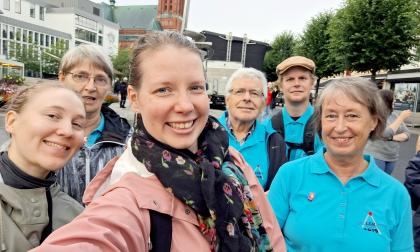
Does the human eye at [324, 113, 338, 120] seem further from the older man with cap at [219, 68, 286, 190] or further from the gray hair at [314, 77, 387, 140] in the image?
the older man with cap at [219, 68, 286, 190]

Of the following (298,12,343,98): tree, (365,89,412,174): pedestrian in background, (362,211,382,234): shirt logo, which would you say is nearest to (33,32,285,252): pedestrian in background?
(362,211,382,234): shirt logo

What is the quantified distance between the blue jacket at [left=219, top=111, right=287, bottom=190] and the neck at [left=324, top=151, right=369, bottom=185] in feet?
2.03

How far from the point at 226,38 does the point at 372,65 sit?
9.56m

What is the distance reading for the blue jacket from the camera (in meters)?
2.76

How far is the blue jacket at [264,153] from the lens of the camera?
2.76 meters

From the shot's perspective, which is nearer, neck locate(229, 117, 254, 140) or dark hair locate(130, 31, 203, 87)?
dark hair locate(130, 31, 203, 87)

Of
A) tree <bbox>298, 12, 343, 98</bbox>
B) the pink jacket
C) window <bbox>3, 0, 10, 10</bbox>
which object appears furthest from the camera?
window <bbox>3, 0, 10, 10</bbox>

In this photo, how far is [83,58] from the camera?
94.0 inches

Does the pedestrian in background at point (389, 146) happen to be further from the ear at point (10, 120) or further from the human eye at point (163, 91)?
the ear at point (10, 120)

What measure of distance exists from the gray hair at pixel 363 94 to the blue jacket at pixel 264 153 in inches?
26.0

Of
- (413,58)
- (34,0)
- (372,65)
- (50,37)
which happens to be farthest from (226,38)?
(34,0)

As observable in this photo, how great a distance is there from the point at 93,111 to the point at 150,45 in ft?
4.30

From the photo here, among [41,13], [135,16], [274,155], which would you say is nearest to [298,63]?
[274,155]

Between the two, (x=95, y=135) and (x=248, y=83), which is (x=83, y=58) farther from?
(x=248, y=83)
